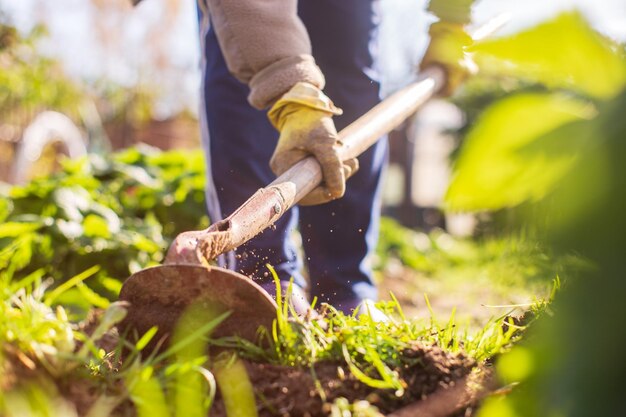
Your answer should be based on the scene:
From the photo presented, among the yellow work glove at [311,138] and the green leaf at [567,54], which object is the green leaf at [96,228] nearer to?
the yellow work glove at [311,138]

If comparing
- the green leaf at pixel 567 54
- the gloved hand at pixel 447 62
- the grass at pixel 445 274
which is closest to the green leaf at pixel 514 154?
the green leaf at pixel 567 54

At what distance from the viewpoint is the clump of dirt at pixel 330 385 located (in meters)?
1.13

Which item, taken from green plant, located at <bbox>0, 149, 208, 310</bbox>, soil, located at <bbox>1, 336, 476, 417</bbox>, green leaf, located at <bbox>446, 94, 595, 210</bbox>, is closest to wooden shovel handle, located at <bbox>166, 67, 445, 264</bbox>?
soil, located at <bbox>1, 336, 476, 417</bbox>

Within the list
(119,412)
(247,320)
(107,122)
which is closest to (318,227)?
(247,320)

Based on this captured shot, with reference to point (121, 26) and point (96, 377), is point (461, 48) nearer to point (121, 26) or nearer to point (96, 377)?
point (96, 377)

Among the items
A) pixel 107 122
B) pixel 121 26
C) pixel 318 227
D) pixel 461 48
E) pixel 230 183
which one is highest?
pixel 461 48

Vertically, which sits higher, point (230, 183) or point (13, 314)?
point (13, 314)

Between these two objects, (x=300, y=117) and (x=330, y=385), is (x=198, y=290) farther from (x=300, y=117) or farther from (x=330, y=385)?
(x=300, y=117)

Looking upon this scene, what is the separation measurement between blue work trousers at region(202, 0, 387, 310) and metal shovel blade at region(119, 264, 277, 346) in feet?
3.26

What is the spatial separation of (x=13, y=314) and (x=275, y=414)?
21.1 inches

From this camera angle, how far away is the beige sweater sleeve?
2049 millimetres

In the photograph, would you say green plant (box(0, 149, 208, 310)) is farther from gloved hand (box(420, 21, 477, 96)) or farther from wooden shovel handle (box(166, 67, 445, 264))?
gloved hand (box(420, 21, 477, 96))

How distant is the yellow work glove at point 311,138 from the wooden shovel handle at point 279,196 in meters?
0.04

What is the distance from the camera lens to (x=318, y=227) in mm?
2760
